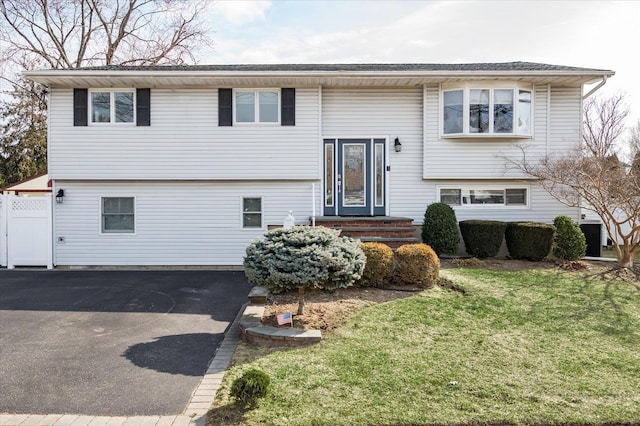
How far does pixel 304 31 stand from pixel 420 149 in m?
5.46

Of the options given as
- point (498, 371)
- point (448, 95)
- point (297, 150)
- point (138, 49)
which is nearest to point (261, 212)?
point (297, 150)

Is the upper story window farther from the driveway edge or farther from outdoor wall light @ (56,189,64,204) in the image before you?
outdoor wall light @ (56,189,64,204)

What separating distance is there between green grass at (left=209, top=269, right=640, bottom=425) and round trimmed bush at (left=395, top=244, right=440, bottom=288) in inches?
17.3

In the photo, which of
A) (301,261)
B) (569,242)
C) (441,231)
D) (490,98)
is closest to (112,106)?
(301,261)

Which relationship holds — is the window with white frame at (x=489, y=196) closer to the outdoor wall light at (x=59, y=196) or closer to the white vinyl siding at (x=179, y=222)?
the white vinyl siding at (x=179, y=222)

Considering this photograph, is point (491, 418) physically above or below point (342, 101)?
below

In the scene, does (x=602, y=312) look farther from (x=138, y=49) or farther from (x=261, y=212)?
(x=138, y=49)

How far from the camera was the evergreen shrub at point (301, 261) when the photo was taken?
5.12 metres

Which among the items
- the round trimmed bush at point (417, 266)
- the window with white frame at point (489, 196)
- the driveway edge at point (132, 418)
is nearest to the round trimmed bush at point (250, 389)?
the driveway edge at point (132, 418)

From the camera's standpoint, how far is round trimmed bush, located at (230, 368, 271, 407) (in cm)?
339

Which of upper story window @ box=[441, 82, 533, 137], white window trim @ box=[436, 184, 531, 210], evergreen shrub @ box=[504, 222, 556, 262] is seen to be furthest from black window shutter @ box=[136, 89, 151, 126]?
evergreen shrub @ box=[504, 222, 556, 262]

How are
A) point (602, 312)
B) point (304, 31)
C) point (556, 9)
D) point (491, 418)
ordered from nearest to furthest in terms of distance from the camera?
point (491, 418) → point (602, 312) → point (556, 9) → point (304, 31)

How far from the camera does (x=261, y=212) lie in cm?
1097

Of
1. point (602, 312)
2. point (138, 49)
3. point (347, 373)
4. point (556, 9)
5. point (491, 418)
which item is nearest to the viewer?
point (491, 418)
